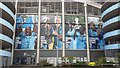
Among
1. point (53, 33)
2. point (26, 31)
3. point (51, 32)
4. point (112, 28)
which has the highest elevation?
point (112, 28)

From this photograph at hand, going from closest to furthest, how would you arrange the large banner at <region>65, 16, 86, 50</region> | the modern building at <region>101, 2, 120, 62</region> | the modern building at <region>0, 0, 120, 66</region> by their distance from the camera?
the modern building at <region>101, 2, 120, 62</region>, the modern building at <region>0, 0, 120, 66</region>, the large banner at <region>65, 16, 86, 50</region>

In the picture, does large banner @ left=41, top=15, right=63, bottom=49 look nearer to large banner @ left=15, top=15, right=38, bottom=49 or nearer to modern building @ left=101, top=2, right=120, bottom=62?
large banner @ left=15, top=15, right=38, bottom=49

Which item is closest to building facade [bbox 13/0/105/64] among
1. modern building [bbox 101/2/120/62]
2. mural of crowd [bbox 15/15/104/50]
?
mural of crowd [bbox 15/15/104/50]

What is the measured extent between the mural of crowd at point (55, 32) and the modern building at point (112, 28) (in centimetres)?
607

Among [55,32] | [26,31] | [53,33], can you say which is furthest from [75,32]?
[26,31]

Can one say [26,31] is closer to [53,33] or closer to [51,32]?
[51,32]

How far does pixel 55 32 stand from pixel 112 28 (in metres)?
18.1

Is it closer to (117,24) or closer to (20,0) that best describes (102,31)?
(117,24)

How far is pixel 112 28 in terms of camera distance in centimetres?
5731

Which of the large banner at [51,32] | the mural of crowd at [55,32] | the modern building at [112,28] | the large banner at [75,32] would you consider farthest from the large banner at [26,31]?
the modern building at [112,28]

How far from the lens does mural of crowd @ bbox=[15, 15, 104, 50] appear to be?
63062 mm

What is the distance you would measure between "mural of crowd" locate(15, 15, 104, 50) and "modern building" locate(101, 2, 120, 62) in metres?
6.07

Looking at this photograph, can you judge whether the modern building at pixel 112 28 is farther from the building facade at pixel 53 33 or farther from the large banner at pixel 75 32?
the large banner at pixel 75 32

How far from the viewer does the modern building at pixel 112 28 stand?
5238 cm
